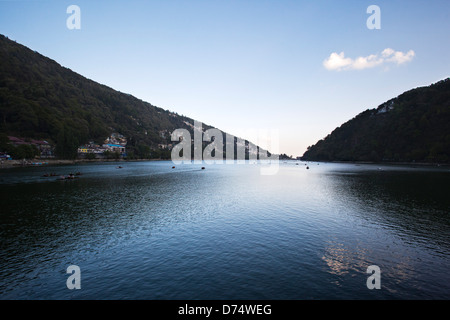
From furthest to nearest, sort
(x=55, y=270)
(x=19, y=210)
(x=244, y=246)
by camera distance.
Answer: (x=19, y=210), (x=244, y=246), (x=55, y=270)

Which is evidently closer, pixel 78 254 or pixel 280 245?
pixel 78 254

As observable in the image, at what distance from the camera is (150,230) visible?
28266mm

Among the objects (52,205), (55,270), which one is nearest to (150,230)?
(55,270)

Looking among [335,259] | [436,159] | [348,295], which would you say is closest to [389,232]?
[335,259]

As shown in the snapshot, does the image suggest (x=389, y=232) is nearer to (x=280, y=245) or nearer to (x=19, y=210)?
(x=280, y=245)

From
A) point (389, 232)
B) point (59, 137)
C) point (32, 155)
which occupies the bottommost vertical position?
point (389, 232)

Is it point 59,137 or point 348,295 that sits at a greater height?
point 59,137

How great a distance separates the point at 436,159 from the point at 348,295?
10268 inches

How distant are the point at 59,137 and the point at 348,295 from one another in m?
211

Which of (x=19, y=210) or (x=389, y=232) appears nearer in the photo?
(x=389, y=232)

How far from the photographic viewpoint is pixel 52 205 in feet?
134
